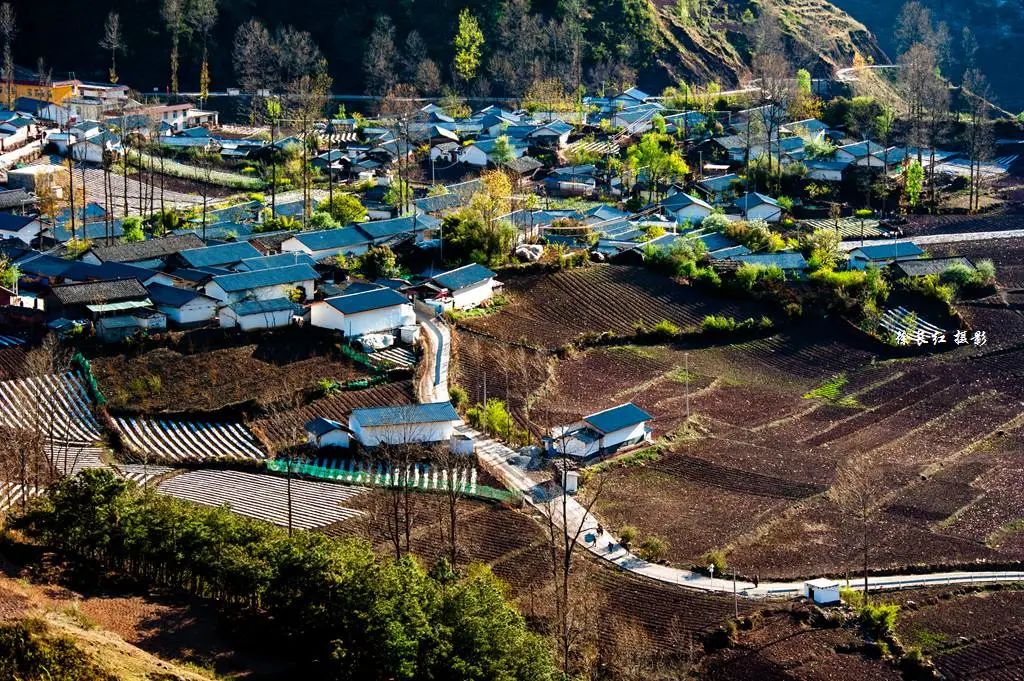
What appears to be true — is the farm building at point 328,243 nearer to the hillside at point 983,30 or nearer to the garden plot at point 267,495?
the garden plot at point 267,495

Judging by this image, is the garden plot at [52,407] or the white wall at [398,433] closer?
the white wall at [398,433]

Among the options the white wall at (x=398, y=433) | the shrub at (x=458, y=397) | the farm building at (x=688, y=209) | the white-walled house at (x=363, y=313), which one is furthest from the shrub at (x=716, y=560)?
the farm building at (x=688, y=209)

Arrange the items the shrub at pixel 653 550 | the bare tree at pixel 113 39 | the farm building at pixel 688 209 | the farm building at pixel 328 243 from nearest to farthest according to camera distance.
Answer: the shrub at pixel 653 550 < the farm building at pixel 328 243 < the farm building at pixel 688 209 < the bare tree at pixel 113 39

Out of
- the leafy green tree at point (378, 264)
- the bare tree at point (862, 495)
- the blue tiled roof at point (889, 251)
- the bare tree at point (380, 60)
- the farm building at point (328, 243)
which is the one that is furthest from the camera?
the bare tree at point (380, 60)

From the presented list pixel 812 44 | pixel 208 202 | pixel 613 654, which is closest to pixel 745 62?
pixel 812 44

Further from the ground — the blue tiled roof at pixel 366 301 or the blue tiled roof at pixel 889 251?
the blue tiled roof at pixel 889 251

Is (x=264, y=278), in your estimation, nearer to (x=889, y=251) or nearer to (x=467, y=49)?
(x=889, y=251)

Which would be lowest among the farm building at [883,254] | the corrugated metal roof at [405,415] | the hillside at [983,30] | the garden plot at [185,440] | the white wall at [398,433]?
the garden plot at [185,440]

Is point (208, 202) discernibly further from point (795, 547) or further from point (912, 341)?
point (795, 547)
